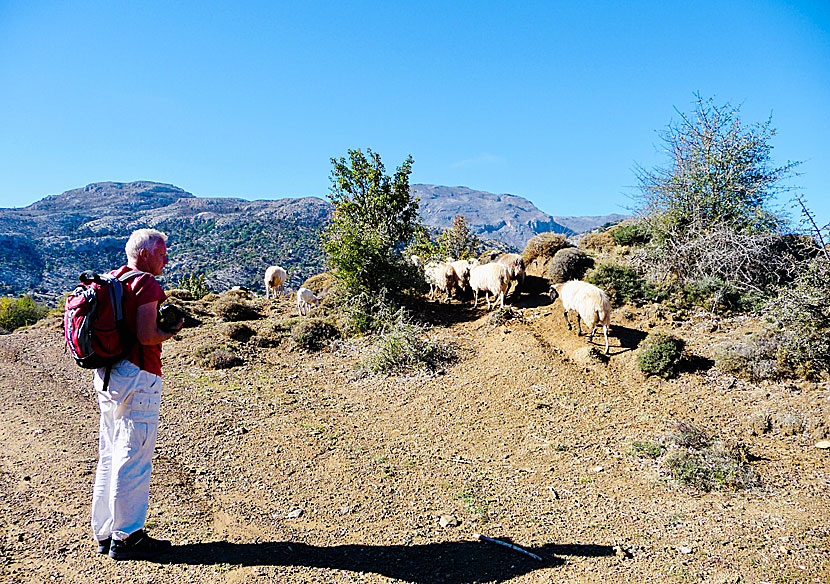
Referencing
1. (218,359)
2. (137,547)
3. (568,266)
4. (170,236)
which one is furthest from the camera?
(170,236)

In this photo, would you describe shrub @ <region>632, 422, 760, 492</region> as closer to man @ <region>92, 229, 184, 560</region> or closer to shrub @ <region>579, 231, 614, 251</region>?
man @ <region>92, 229, 184, 560</region>

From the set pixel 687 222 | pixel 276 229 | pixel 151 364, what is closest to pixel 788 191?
pixel 687 222

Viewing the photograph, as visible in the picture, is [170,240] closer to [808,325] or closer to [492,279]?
[492,279]

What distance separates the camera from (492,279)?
43.5 ft

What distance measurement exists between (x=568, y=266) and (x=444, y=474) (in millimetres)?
9655

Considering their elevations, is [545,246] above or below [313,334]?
above

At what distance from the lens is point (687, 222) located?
515 inches

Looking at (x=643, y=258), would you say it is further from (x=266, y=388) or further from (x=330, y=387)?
(x=266, y=388)

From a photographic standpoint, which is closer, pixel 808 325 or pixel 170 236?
pixel 808 325

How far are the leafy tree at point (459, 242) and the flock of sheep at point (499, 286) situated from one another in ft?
9.39

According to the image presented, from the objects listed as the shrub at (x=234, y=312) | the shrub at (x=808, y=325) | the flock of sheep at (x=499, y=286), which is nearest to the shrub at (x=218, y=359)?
the flock of sheep at (x=499, y=286)

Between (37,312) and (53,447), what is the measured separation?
26.3 meters

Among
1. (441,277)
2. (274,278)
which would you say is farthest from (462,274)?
(274,278)

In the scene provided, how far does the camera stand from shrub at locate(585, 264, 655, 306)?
1175cm
